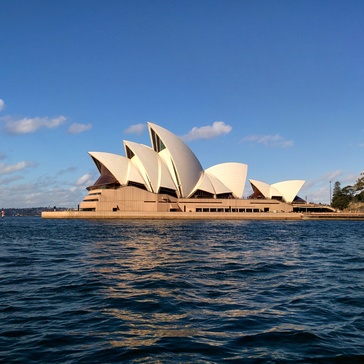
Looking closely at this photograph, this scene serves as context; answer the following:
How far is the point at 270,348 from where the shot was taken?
5.77 m

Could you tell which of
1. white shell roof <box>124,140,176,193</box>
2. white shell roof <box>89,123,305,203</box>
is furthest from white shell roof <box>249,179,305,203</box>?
white shell roof <box>124,140,176,193</box>

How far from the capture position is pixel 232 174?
90.5 metres

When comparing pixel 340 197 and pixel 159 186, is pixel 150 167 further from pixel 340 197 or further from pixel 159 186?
pixel 340 197

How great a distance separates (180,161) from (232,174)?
17.2 m

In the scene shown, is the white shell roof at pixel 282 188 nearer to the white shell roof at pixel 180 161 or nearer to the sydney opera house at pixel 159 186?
the sydney opera house at pixel 159 186

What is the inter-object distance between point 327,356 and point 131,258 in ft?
38.9

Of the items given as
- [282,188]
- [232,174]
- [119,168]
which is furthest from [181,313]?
[282,188]

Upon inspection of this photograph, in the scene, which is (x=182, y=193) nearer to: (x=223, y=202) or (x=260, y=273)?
(x=223, y=202)

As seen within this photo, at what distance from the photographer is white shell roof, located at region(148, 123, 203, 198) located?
251 feet

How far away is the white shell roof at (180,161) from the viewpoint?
76588mm

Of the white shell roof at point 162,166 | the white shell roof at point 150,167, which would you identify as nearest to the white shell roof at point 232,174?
the white shell roof at point 162,166

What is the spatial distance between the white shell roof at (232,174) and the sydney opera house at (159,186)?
2253 millimetres

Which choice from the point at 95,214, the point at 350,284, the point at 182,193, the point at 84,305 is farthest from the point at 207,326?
the point at 182,193

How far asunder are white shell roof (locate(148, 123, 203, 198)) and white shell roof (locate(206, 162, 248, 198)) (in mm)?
6143
